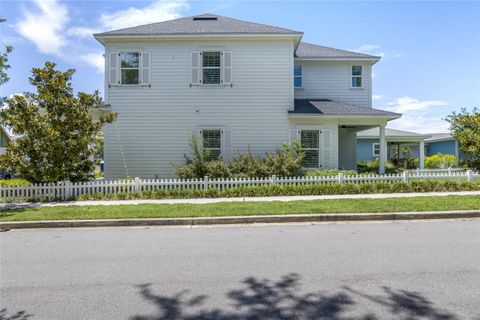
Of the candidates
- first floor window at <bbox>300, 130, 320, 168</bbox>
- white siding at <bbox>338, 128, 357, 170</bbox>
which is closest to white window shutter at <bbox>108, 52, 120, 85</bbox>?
first floor window at <bbox>300, 130, 320, 168</bbox>

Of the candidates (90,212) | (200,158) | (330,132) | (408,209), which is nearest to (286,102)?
(330,132)

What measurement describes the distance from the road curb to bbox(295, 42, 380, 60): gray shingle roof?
37.5 ft

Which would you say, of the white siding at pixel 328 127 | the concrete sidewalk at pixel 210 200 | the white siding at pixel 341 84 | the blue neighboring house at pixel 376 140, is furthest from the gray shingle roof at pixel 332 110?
the blue neighboring house at pixel 376 140

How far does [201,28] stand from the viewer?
1556 centimetres

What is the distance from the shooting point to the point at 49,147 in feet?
36.2

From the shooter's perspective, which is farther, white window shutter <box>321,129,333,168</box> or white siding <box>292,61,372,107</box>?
white siding <box>292,61,372,107</box>

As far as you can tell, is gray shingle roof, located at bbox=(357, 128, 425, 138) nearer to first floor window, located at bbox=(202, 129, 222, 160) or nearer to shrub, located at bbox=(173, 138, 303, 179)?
shrub, located at bbox=(173, 138, 303, 179)

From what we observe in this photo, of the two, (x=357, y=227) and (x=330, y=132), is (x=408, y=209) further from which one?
(x=330, y=132)

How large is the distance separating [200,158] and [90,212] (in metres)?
5.92

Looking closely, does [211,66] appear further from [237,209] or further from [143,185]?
[237,209]

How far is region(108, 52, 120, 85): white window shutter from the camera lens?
14898 millimetres

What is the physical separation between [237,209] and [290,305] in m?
5.15

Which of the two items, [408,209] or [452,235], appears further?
[408,209]

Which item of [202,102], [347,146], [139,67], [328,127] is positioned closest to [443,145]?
[347,146]
